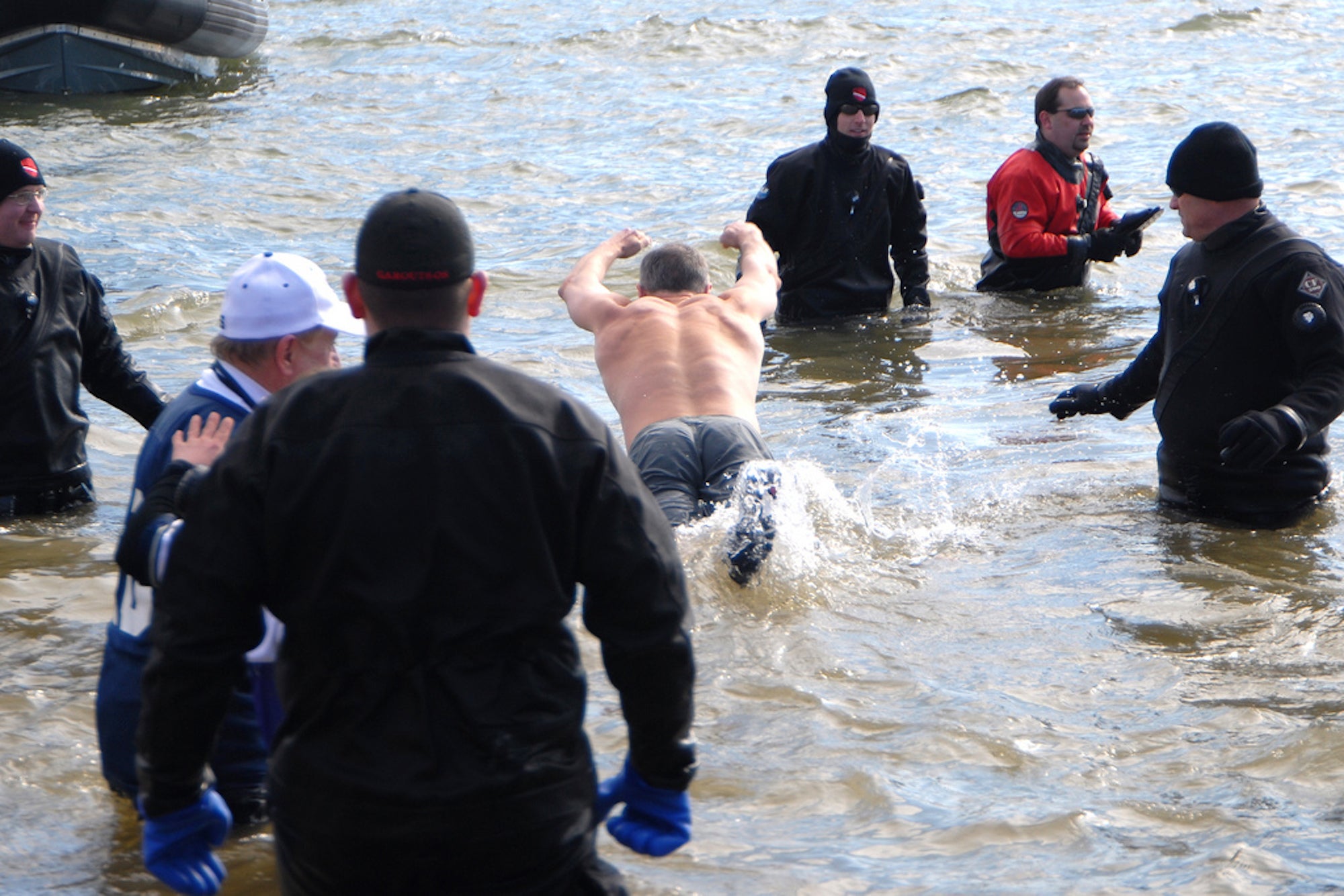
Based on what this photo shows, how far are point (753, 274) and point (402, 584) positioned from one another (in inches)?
162

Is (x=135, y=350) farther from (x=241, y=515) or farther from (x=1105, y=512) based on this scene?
(x=241, y=515)

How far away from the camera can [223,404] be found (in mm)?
3002

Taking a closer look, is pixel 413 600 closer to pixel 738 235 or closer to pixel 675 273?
pixel 675 273

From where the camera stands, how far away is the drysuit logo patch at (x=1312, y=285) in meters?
4.96

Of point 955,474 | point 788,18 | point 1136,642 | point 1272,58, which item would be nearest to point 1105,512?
point 955,474

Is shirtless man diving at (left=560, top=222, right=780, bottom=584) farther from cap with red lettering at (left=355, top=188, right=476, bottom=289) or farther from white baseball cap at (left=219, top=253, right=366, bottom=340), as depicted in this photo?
cap with red lettering at (left=355, top=188, right=476, bottom=289)

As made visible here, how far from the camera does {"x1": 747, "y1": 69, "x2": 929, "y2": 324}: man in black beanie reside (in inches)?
332

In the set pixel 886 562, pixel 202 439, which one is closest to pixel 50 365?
pixel 202 439

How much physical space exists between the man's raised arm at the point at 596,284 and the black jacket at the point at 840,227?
8.85 ft

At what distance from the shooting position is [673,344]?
560cm

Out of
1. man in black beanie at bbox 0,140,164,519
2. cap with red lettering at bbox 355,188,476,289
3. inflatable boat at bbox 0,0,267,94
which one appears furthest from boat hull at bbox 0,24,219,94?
cap with red lettering at bbox 355,188,476,289

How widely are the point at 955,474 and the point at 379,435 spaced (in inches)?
189

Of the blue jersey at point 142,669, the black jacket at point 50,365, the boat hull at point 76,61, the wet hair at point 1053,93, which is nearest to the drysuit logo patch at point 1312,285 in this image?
the blue jersey at point 142,669

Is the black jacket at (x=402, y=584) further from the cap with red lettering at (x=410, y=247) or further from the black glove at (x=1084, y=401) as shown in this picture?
the black glove at (x=1084, y=401)
